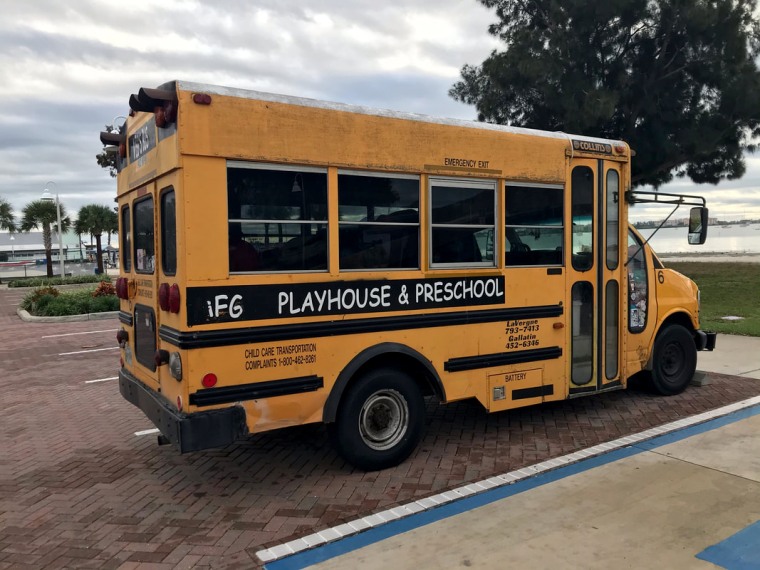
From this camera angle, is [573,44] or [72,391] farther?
[573,44]

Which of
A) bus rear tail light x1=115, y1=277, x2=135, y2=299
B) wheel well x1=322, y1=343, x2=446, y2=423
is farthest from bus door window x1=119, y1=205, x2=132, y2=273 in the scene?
wheel well x1=322, y1=343, x2=446, y2=423

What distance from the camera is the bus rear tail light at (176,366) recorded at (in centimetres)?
384

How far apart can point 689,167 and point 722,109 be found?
2.90m

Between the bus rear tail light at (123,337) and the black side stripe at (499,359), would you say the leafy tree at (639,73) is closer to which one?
the black side stripe at (499,359)

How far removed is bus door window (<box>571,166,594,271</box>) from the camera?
555 cm

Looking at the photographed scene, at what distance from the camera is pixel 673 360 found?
6.60 m

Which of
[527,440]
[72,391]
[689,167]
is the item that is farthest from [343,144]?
[689,167]

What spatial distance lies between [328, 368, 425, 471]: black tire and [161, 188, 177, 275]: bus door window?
159cm

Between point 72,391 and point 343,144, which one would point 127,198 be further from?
point 72,391

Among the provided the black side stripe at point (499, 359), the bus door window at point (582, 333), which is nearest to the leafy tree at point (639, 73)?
the bus door window at point (582, 333)

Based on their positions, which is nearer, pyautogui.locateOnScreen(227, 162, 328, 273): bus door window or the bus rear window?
pyautogui.locateOnScreen(227, 162, 328, 273): bus door window

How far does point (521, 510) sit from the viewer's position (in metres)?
3.87

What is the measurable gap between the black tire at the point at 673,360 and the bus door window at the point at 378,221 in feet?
11.0

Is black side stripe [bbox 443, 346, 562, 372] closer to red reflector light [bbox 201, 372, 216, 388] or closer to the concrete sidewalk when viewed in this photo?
the concrete sidewalk
